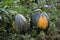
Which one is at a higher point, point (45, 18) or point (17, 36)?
point (45, 18)

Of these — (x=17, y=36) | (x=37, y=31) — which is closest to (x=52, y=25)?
(x=37, y=31)

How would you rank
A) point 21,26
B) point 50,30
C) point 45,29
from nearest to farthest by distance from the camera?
point 21,26 < point 45,29 < point 50,30

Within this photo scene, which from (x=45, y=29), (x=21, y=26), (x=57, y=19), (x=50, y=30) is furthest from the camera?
(x=57, y=19)

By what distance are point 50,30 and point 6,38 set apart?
730 mm

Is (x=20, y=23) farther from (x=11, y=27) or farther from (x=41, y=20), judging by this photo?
(x=41, y=20)

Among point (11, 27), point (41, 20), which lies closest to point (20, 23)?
point (11, 27)

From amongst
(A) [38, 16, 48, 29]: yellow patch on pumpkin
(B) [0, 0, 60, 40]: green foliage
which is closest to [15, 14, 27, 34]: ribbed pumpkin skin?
(B) [0, 0, 60, 40]: green foliage

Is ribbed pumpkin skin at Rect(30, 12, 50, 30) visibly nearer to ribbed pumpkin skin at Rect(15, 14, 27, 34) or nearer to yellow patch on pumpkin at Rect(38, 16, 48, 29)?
yellow patch on pumpkin at Rect(38, 16, 48, 29)

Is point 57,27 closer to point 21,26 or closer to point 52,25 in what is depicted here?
point 52,25

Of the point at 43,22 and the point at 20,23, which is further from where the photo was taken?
the point at 43,22

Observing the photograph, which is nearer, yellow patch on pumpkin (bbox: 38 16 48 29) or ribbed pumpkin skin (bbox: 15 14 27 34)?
ribbed pumpkin skin (bbox: 15 14 27 34)

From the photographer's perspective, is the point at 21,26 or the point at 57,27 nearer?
the point at 21,26

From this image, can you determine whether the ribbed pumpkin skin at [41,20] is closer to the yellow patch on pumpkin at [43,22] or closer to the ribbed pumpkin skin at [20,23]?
the yellow patch on pumpkin at [43,22]

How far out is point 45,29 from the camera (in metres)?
2.92
